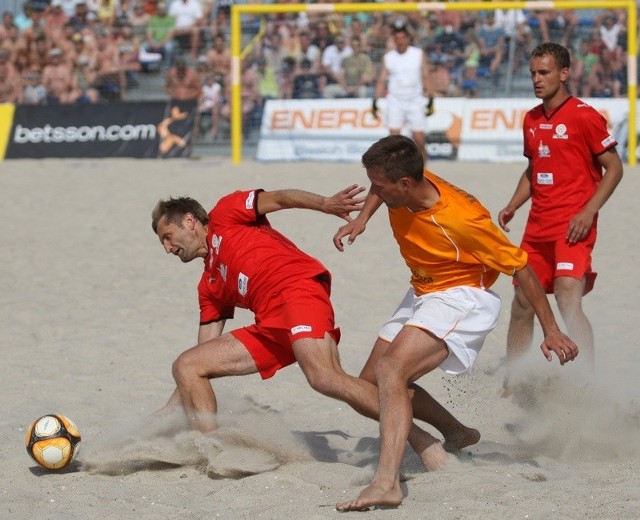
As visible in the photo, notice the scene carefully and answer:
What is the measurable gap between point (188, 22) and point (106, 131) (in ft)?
8.49

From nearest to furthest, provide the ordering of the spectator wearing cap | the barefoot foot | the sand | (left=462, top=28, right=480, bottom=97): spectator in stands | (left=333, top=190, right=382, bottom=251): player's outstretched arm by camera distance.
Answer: the barefoot foot
the sand
(left=333, top=190, right=382, bottom=251): player's outstretched arm
the spectator wearing cap
(left=462, top=28, right=480, bottom=97): spectator in stands

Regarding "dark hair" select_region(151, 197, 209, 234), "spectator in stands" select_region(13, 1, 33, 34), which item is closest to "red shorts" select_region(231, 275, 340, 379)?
"dark hair" select_region(151, 197, 209, 234)

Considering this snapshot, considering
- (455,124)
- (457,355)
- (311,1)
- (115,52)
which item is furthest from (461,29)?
(457,355)

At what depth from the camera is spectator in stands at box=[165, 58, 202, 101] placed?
48.7ft

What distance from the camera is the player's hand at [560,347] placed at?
4.05 metres

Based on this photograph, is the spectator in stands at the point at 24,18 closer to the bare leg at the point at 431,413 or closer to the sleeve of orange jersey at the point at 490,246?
the bare leg at the point at 431,413

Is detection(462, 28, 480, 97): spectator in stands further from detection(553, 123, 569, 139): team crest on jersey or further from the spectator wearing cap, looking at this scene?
detection(553, 123, 569, 139): team crest on jersey

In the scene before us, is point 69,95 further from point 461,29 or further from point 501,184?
point 501,184

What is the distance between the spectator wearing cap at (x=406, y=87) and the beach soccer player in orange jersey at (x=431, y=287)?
864 centimetres

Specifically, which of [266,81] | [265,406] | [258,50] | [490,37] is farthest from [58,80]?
[265,406]

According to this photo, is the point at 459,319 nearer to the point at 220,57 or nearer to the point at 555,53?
the point at 555,53

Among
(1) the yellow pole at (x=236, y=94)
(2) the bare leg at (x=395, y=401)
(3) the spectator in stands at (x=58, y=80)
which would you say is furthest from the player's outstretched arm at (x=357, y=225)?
(3) the spectator in stands at (x=58, y=80)

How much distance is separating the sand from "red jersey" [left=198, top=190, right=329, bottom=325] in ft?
Answer: 1.85

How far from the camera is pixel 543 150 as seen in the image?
18.1ft
